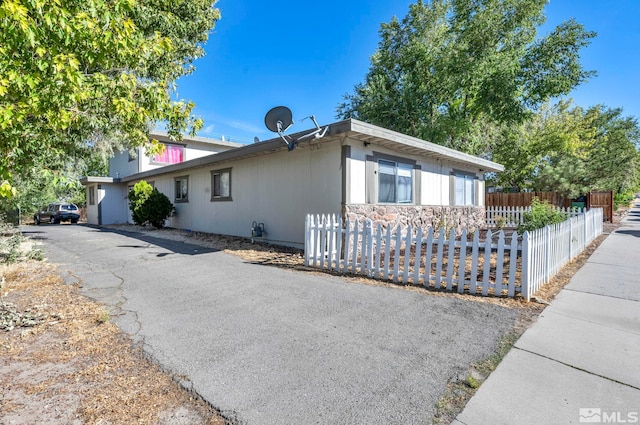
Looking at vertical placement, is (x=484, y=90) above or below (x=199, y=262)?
above

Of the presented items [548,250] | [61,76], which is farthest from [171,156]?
[548,250]

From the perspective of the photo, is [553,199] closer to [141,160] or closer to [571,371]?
[571,371]

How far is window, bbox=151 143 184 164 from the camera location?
19172 mm

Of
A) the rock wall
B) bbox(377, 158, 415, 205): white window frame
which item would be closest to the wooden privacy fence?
the rock wall

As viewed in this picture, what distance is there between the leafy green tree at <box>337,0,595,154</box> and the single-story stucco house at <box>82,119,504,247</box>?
4512 mm

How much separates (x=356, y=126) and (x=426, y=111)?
13597 millimetres

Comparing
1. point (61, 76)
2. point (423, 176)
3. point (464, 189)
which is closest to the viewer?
point (61, 76)

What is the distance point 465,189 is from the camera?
12.6 m

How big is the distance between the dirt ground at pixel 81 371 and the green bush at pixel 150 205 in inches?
381

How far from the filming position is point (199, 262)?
7.26 m

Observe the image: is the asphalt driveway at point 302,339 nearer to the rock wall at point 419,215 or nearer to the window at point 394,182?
the rock wall at point 419,215

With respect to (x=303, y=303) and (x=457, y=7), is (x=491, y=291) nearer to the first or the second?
(x=303, y=303)

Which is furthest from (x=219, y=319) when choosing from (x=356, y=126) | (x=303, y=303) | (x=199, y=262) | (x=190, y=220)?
(x=190, y=220)

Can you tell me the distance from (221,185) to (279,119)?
5.64m
